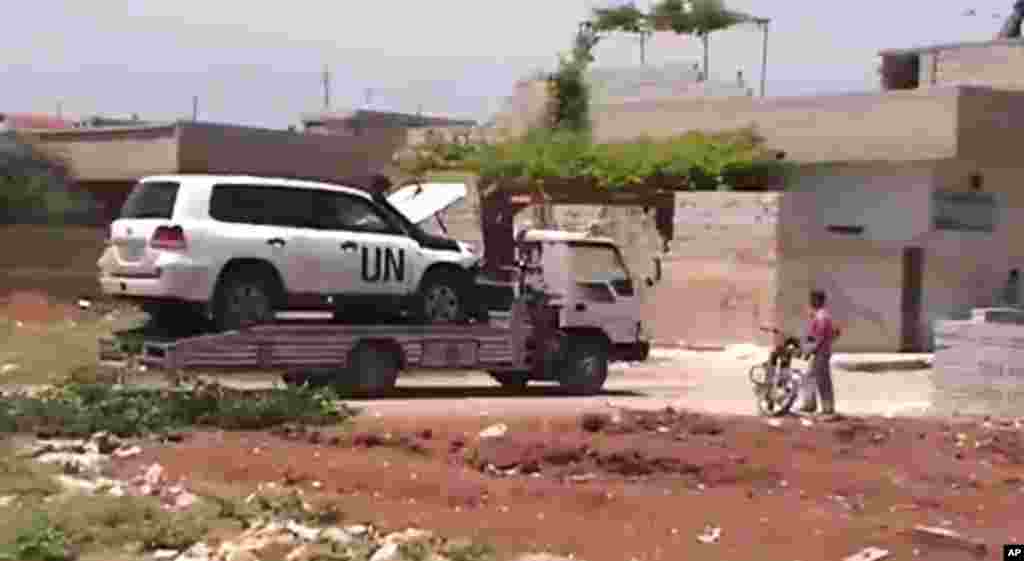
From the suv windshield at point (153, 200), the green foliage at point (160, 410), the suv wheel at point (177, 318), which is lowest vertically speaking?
the green foliage at point (160, 410)

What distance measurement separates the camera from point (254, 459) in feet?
57.1

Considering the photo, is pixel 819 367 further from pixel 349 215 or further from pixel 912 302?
pixel 912 302

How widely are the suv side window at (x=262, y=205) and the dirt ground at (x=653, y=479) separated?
490 cm

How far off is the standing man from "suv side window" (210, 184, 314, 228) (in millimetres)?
6510

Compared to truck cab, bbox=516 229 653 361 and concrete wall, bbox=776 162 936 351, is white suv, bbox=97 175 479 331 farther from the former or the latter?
concrete wall, bbox=776 162 936 351

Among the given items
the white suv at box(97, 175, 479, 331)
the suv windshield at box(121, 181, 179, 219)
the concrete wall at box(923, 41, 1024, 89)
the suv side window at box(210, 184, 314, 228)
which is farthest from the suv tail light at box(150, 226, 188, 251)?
A: the concrete wall at box(923, 41, 1024, 89)

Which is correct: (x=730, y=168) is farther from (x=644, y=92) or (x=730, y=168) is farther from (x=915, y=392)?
(x=644, y=92)

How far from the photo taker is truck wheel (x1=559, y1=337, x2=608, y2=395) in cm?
2822

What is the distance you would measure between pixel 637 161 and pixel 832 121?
459cm

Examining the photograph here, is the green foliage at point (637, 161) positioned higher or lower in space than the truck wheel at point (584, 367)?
higher

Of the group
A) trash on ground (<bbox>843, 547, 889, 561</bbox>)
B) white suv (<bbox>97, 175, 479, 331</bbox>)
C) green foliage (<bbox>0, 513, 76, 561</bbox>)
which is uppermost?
white suv (<bbox>97, 175, 479, 331</bbox>)

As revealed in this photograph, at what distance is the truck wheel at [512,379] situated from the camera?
28.2 meters

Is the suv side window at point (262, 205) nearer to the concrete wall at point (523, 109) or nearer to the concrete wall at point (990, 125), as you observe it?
the concrete wall at point (990, 125)

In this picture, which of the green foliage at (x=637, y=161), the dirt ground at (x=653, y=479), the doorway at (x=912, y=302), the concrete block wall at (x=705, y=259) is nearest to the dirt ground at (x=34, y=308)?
the concrete block wall at (x=705, y=259)
